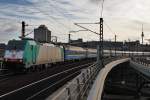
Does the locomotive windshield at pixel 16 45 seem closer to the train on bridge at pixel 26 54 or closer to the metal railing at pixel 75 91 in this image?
the train on bridge at pixel 26 54

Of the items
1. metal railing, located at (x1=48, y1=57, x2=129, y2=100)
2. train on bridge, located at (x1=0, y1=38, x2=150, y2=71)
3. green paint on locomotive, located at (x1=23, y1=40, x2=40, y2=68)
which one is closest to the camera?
metal railing, located at (x1=48, y1=57, x2=129, y2=100)

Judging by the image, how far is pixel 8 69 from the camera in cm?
3922

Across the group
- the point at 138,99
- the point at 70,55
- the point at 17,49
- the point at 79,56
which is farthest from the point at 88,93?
the point at 79,56

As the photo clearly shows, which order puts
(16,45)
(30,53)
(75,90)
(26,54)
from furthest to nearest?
(30,53), (16,45), (26,54), (75,90)

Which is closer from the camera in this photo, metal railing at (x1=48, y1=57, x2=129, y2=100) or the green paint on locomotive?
metal railing at (x1=48, y1=57, x2=129, y2=100)

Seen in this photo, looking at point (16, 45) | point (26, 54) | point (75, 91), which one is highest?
point (16, 45)

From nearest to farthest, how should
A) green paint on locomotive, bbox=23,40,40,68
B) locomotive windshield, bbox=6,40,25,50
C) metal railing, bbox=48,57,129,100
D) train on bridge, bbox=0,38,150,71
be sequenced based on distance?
metal railing, bbox=48,57,129,100
train on bridge, bbox=0,38,150,71
green paint on locomotive, bbox=23,40,40,68
locomotive windshield, bbox=6,40,25,50

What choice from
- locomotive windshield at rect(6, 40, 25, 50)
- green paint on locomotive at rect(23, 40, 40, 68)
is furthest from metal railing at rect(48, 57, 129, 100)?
locomotive windshield at rect(6, 40, 25, 50)

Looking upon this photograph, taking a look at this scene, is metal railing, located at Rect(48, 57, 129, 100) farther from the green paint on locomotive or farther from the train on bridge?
the green paint on locomotive

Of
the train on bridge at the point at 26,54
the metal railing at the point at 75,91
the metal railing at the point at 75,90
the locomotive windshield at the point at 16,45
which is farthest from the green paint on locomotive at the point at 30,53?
the metal railing at the point at 75,91

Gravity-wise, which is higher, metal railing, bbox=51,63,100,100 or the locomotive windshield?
the locomotive windshield

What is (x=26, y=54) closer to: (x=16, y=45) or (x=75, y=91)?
(x=16, y=45)

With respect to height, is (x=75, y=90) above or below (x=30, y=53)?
below

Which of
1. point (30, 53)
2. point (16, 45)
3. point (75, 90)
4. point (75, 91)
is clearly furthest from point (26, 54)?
point (75, 90)
